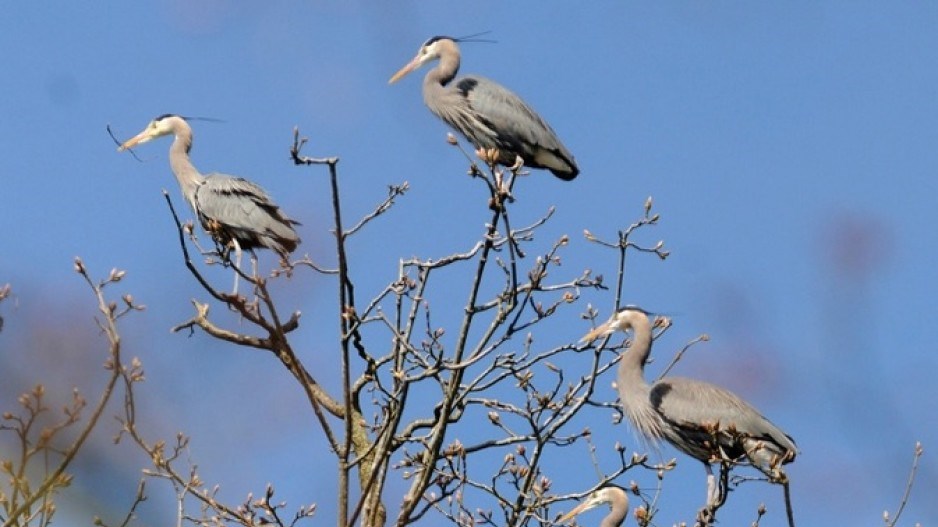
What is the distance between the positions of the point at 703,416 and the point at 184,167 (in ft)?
15.8

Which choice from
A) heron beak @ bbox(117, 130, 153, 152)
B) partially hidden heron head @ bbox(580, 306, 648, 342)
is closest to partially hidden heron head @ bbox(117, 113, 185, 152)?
heron beak @ bbox(117, 130, 153, 152)

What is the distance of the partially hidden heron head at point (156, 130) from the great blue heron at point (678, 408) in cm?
463

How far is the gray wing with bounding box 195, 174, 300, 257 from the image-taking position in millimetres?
10156

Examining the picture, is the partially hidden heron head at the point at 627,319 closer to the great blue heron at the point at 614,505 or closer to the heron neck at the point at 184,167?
the great blue heron at the point at 614,505

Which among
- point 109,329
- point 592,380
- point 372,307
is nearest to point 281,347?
Result: point 372,307

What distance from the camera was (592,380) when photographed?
6.73 meters

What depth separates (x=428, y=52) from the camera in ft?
37.0

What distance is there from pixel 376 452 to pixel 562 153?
393 cm

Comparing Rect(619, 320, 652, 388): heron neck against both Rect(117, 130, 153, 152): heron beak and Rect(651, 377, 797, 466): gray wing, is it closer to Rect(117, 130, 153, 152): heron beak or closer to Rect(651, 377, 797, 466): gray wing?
Rect(651, 377, 797, 466): gray wing

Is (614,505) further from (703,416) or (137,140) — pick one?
(137,140)

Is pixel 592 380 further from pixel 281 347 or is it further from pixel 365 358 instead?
pixel 281 347

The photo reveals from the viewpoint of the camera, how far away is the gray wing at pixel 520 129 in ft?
33.1

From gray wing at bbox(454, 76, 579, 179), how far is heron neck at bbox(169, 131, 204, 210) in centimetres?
207

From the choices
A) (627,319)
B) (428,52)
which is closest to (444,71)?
(428,52)
